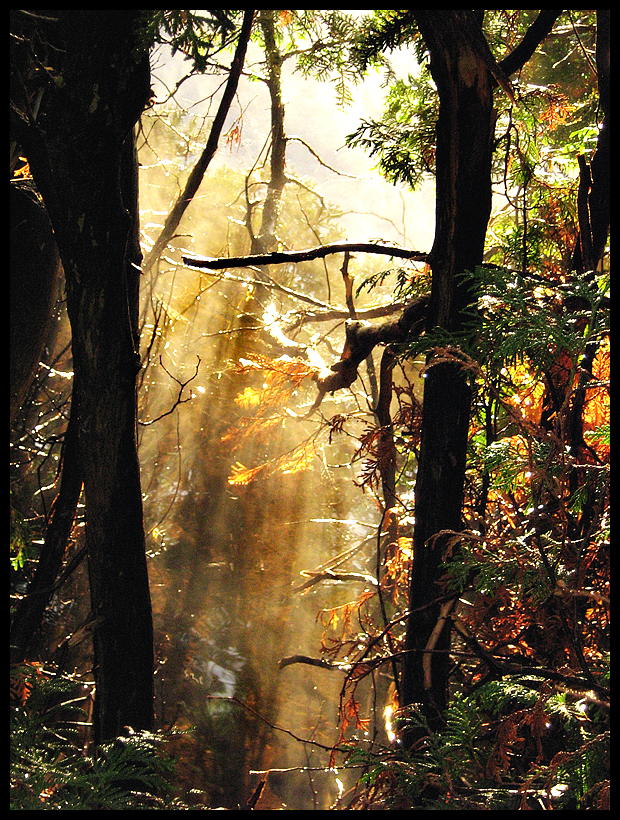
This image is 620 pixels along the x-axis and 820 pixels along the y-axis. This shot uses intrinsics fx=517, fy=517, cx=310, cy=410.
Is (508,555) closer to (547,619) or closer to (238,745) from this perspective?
(547,619)

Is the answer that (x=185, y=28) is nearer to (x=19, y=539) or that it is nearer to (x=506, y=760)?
(x=19, y=539)

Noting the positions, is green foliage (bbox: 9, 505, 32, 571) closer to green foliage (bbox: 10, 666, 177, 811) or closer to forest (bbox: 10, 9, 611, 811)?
forest (bbox: 10, 9, 611, 811)

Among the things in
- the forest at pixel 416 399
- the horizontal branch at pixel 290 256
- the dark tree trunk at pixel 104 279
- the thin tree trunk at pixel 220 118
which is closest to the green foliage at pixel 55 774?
the forest at pixel 416 399

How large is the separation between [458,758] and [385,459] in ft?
2.82

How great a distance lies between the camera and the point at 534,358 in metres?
1.21

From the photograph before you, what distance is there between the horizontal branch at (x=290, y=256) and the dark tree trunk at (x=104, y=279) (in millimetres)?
429

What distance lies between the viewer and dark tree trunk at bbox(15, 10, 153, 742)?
1491 millimetres

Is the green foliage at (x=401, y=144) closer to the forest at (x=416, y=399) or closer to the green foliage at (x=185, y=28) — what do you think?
the forest at (x=416, y=399)

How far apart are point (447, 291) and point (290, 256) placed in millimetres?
433

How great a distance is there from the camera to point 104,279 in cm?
157

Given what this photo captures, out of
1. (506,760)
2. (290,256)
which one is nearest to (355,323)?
(290,256)

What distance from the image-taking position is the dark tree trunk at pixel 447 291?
4.09 ft

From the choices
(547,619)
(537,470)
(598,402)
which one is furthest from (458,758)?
(598,402)

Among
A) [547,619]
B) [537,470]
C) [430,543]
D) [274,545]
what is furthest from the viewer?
[274,545]
